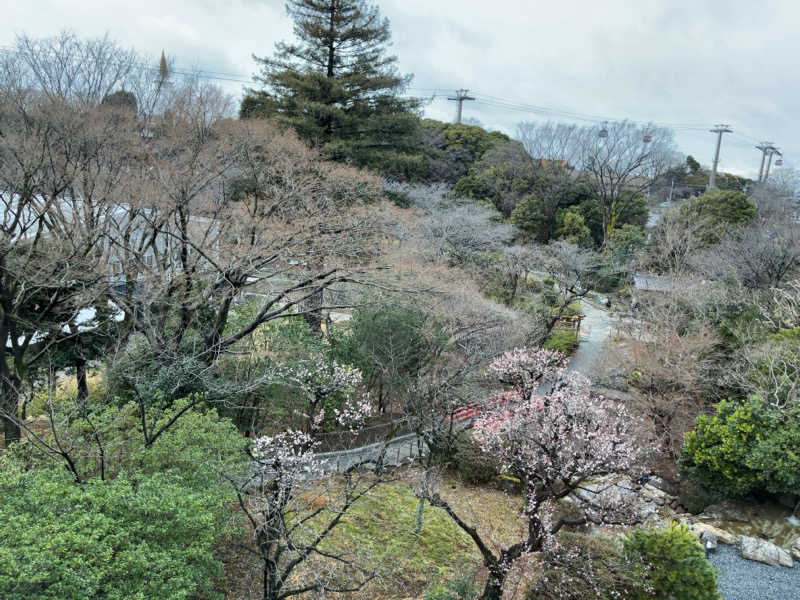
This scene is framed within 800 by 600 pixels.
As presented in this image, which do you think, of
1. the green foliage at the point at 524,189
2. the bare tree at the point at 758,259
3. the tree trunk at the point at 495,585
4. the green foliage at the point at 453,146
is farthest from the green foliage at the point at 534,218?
the tree trunk at the point at 495,585

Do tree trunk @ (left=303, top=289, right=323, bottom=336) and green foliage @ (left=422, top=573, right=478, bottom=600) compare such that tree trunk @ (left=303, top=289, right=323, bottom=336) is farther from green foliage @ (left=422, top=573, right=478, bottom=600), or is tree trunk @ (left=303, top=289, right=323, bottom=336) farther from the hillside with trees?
green foliage @ (left=422, top=573, right=478, bottom=600)

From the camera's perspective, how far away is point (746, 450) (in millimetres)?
9688

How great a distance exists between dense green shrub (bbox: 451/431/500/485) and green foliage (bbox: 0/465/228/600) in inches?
246

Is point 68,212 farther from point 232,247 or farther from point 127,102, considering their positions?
point 232,247

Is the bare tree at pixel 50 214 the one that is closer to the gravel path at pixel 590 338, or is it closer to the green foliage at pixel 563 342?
the gravel path at pixel 590 338

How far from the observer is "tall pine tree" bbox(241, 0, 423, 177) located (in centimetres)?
1730

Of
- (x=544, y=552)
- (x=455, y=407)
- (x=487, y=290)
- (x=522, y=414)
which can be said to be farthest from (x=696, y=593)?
(x=487, y=290)

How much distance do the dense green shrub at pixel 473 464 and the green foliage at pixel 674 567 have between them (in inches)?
174

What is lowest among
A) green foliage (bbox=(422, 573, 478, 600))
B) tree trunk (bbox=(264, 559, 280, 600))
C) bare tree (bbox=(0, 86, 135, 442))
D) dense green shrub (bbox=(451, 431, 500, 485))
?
dense green shrub (bbox=(451, 431, 500, 485))

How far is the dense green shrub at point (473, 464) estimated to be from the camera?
11.3 meters

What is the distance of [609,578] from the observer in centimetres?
707

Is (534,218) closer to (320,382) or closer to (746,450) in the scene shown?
(746,450)

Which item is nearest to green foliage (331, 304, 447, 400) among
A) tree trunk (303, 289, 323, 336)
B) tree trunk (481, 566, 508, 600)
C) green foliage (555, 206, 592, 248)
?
tree trunk (303, 289, 323, 336)

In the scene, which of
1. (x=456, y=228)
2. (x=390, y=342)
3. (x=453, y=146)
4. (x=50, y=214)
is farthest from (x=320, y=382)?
(x=453, y=146)
